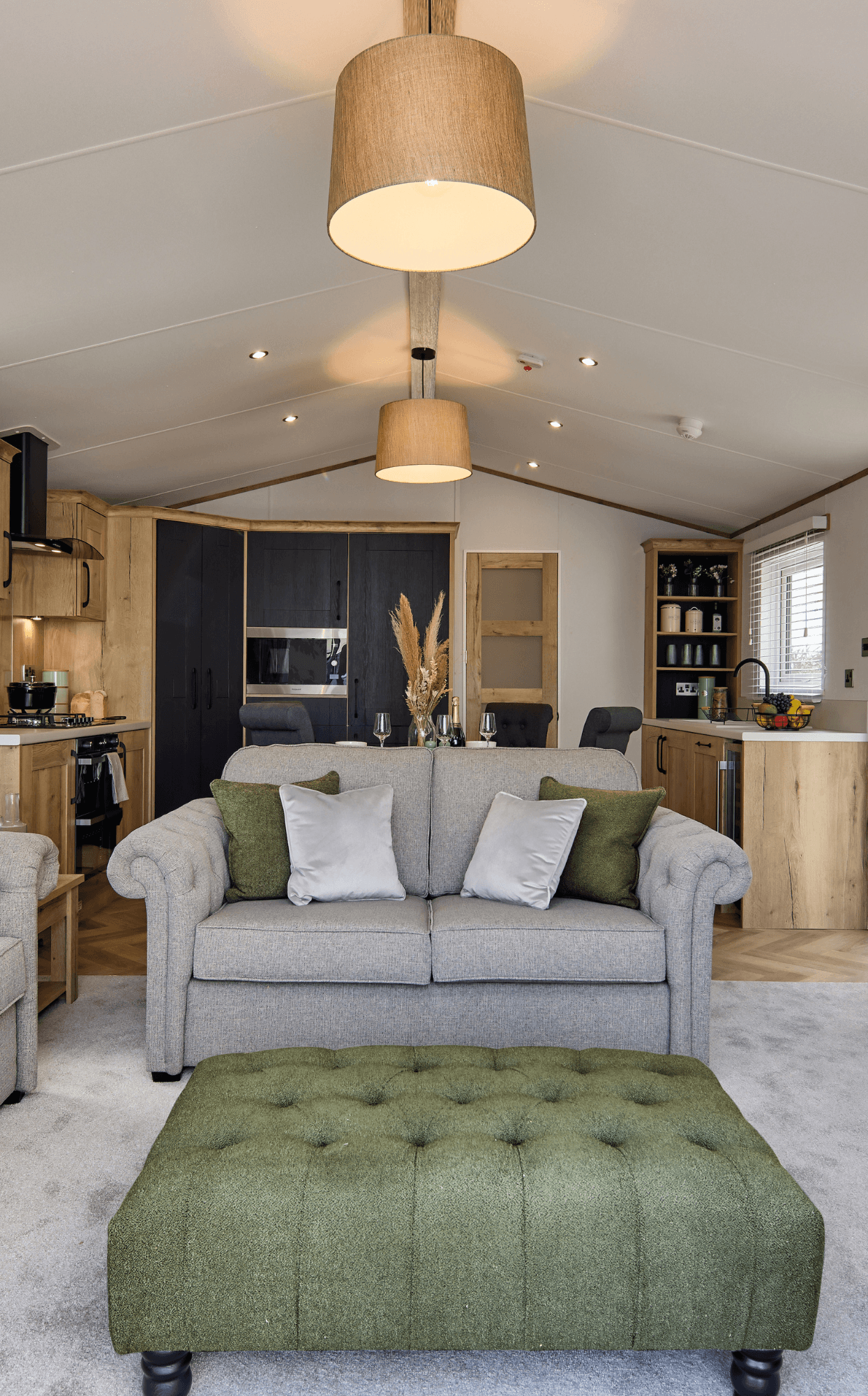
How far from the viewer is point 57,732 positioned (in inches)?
175

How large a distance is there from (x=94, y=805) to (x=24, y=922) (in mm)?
2518

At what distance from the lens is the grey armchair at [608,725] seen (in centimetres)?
438

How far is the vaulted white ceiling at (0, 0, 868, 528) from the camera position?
2.47 metres

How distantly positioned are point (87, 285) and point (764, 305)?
8.40 ft

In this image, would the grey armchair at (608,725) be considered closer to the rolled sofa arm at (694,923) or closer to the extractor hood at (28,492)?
the rolled sofa arm at (694,923)

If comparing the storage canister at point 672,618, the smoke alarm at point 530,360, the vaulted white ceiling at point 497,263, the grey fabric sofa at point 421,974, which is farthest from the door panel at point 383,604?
the grey fabric sofa at point 421,974

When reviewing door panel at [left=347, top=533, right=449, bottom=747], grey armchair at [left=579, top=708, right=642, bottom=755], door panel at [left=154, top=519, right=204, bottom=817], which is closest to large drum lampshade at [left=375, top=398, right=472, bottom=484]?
grey armchair at [left=579, top=708, right=642, bottom=755]

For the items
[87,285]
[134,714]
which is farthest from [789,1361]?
[134,714]

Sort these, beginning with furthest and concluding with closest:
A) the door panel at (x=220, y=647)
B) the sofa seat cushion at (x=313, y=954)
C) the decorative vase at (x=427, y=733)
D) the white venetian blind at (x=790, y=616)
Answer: the door panel at (x=220, y=647), the white venetian blind at (x=790, y=616), the decorative vase at (x=427, y=733), the sofa seat cushion at (x=313, y=954)

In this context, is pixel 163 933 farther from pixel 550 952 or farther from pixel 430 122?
pixel 430 122

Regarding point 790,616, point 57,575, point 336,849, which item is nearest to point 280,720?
point 336,849

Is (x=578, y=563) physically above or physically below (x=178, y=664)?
above

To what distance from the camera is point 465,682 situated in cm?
782

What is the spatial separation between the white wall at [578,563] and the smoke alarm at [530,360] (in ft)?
8.44
